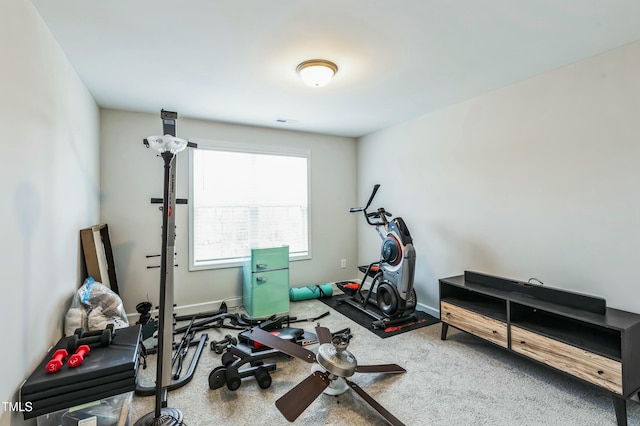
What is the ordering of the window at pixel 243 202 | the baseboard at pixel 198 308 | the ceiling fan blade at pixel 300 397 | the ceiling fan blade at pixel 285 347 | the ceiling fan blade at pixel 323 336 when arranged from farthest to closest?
the window at pixel 243 202 < the baseboard at pixel 198 308 < the ceiling fan blade at pixel 323 336 < the ceiling fan blade at pixel 285 347 < the ceiling fan blade at pixel 300 397

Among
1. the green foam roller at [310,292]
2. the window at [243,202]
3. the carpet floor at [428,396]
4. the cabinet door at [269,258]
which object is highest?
the window at [243,202]

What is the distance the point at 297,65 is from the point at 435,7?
108 cm

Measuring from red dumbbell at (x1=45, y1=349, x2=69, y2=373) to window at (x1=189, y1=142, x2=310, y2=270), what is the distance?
2152 mm

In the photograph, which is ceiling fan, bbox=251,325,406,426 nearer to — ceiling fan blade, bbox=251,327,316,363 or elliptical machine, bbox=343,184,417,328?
ceiling fan blade, bbox=251,327,316,363

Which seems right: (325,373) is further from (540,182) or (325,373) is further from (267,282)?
(540,182)

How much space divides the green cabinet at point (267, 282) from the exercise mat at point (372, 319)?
2.34ft

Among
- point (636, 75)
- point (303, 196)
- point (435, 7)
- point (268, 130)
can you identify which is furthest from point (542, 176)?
point (268, 130)

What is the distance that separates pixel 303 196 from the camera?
455cm

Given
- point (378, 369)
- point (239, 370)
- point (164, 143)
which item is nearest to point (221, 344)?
point (239, 370)

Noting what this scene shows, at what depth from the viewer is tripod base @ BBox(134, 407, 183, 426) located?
1715 millimetres

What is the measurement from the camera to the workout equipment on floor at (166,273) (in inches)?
68.4

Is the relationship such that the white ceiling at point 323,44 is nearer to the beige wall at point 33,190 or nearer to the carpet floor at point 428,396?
the beige wall at point 33,190

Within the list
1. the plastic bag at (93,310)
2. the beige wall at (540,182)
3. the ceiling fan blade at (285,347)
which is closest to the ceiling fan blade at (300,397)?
the ceiling fan blade at (285,347)

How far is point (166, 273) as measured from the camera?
1.89 metres
